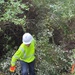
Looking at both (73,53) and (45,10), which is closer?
(73,53)

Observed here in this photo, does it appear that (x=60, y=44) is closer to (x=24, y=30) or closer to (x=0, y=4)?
(x=24, y=30)

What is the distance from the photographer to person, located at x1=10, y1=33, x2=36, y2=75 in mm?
6301

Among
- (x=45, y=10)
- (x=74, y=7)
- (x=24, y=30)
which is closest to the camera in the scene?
(x=24, y=30)

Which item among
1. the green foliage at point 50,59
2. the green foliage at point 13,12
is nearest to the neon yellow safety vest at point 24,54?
the green foliage at point 50,59

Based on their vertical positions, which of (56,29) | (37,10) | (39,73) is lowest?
(39,73)

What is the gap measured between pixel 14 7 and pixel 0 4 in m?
0.60

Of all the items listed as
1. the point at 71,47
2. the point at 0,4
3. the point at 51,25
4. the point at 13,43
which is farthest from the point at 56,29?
the point at 0,4

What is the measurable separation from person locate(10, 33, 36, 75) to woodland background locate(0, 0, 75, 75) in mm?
489

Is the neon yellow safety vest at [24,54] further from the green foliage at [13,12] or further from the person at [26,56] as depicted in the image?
the green foliage at [13,12]

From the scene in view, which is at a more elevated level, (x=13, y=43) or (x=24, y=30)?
(x=24, y=30)

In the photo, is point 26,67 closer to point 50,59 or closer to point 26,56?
point 26,56

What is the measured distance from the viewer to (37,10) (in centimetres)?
853

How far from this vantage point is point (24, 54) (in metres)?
6.46

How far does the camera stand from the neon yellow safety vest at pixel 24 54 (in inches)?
250
